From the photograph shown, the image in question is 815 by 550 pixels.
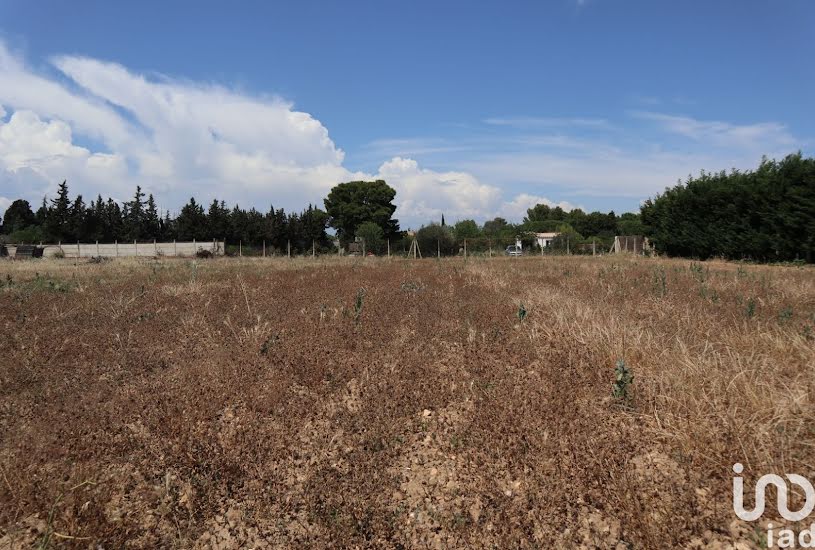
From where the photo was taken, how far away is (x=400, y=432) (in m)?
3.56

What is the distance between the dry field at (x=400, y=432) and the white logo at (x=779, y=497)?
0.05m

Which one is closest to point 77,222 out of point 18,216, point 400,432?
point 18,216

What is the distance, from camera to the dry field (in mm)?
2639

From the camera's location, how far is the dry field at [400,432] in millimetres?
2639

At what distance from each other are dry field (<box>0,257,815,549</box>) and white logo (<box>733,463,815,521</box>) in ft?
0.16

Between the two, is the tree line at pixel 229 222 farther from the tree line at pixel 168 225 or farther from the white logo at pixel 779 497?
the white logo at pixel 779 497

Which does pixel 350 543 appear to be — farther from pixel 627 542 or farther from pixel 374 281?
pixel 374 281

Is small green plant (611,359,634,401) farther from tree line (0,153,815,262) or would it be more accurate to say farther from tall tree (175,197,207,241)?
tall tree (175,197,207,241)

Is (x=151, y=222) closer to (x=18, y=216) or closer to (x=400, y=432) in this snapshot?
(x=18, y=216)

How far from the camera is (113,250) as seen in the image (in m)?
38.4

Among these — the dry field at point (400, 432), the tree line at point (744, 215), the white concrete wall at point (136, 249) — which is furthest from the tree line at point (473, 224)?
the dry field at point (400, 432)

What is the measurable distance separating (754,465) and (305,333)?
461 cm

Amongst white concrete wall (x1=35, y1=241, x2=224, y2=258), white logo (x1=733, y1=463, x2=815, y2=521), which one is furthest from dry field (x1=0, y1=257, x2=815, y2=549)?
white concrete wall (x1=35, y1=241, x2=224, y2=258)

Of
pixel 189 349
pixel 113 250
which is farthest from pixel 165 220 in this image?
pixel 189 349
